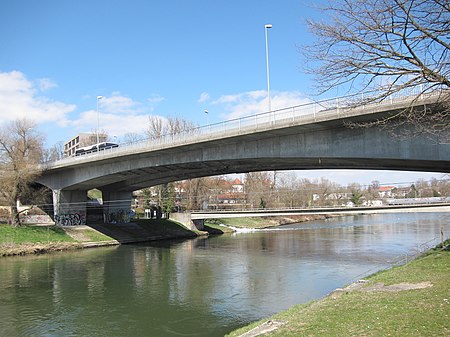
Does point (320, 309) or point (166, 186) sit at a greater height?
point (166, 186)

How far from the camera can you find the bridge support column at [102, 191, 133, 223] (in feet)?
186

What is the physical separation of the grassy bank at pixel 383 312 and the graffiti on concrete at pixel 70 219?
4158cm

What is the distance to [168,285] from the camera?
24625 millimetres

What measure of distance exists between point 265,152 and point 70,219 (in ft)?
100

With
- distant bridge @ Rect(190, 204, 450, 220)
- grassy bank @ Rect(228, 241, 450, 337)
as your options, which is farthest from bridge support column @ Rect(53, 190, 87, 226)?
grassy bank @ Rect(228, 241, 450, 337)

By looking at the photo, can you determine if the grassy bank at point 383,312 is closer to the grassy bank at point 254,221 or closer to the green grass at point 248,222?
the grassy bank at point 254,221

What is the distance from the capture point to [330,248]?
3972 centimetres

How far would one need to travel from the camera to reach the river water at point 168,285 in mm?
17125

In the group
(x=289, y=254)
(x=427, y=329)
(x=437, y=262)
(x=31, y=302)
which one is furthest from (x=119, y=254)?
(x=427, y=329)

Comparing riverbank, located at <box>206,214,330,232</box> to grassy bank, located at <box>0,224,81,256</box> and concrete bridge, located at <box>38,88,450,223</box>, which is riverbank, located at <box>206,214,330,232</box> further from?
grassy bank, located at <box>0,224,81,256</box>

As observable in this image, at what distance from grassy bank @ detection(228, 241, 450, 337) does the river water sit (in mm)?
4686

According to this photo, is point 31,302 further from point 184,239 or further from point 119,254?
point 184,239

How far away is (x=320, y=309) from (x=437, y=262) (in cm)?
860

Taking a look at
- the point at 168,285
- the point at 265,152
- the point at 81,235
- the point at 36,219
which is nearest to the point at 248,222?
the point at 81,235
